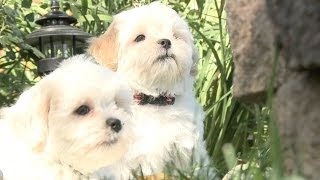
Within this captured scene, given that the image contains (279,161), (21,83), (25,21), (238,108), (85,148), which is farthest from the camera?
(25,21)

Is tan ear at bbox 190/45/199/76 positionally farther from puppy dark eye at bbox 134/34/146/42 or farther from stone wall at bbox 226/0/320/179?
stone wall at bbox 226/0/320/179

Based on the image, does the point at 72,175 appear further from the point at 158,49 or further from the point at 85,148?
the point at 158,49

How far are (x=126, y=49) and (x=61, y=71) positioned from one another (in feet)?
3.93

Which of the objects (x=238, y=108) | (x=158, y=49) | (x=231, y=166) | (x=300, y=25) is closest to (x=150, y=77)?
(x=158, y=49)

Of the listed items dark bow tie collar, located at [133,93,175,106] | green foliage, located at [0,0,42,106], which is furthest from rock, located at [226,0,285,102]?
green foliage, located at [0,0,42,106]

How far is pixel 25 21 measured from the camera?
7.23m

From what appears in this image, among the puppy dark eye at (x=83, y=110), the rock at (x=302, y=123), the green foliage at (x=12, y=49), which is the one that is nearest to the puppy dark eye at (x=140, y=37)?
the green foliage at (x=12, y=49)

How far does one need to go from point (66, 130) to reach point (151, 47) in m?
1.28

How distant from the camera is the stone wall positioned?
1.87 m

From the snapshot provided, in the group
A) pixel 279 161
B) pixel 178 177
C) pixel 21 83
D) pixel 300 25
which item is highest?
pixel 300 25

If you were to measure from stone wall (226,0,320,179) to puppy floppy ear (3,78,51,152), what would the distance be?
1671 millimetres

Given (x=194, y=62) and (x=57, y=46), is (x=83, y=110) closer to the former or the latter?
(x=194, y=62)

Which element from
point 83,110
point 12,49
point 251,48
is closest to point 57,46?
point 12,49

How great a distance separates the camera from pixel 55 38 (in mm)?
6539
